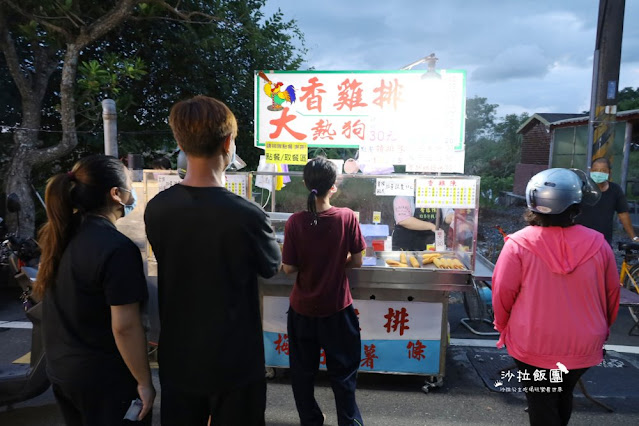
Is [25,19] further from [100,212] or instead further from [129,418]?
[129,418]

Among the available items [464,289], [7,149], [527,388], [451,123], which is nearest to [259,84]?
[451,123]

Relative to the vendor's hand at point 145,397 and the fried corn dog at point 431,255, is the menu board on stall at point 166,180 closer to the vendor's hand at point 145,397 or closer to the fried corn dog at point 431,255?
the fried corn dog at point 431,255

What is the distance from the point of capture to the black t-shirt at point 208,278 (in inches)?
56.6

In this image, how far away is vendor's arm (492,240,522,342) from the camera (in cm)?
202

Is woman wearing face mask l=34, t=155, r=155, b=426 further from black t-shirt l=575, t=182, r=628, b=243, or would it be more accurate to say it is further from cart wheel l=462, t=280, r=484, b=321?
black t-shirt l=575, t=182, r=628, b=243

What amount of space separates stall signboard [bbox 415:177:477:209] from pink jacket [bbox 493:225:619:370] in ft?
4.14

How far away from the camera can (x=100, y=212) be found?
5.35 feet

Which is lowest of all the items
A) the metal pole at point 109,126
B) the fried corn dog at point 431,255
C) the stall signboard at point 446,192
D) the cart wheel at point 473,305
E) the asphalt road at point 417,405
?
the asphalt road at point 417,405

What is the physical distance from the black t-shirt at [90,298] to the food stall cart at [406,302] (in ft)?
6.04

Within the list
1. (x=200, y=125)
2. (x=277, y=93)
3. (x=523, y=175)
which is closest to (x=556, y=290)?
(x=200, y=125)

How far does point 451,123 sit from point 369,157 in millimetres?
696

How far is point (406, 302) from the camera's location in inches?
129

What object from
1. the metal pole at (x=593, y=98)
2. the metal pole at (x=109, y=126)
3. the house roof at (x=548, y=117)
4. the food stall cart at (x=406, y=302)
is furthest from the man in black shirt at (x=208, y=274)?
the house roof at (x=548, y=117)

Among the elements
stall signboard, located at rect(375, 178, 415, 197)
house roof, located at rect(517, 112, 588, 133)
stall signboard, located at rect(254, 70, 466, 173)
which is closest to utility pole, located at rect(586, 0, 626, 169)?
stall signboard, located at rect(254, 70, 466, 173)
